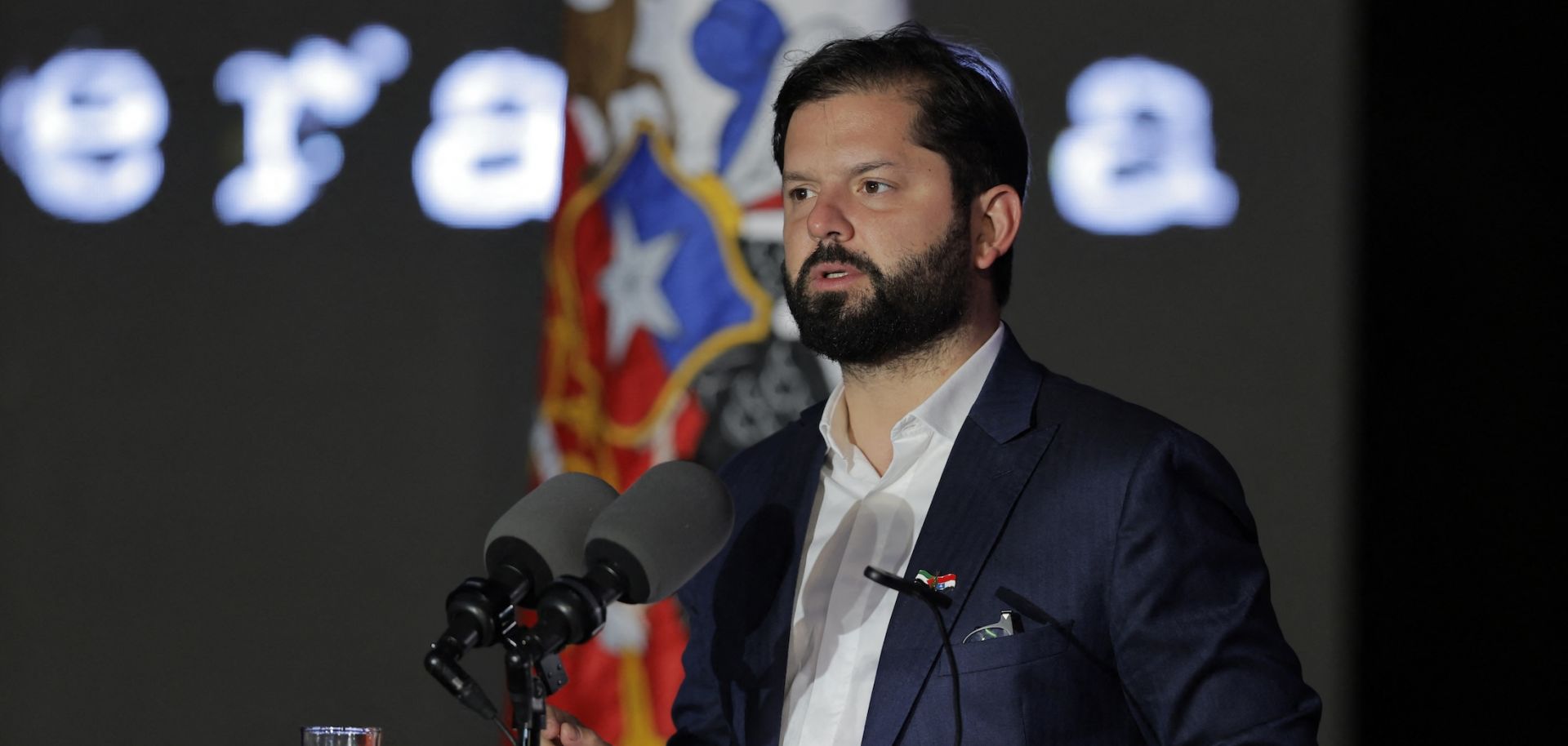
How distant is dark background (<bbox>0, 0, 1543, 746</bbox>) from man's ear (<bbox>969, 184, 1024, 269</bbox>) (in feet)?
4.65

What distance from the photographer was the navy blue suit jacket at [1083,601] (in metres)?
1.73

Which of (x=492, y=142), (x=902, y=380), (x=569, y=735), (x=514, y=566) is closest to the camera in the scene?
(x=514, y=566)

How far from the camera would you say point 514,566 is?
5.10ft

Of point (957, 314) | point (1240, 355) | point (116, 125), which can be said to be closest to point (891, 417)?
point (957, 314)

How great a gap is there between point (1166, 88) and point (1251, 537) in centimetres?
198

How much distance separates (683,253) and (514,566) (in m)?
2.34

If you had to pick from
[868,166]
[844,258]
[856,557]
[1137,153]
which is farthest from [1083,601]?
[1137,153]

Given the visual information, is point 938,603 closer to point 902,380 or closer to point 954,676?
point 954,676

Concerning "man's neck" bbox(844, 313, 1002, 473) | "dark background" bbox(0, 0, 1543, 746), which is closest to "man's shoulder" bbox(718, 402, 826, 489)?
"man's neck" bbox(844, 313, 1002, 473)

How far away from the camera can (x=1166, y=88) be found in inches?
143

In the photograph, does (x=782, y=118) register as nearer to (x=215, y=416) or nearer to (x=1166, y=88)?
(x=1166, y=88)

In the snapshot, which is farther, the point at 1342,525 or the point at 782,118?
the point at 1342,525

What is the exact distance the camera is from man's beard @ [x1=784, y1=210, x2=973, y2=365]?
81.0 inches

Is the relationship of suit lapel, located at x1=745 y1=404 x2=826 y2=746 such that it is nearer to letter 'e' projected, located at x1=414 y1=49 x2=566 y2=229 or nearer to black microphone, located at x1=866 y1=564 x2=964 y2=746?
black microphone, located at x1=866 y1=564 x2=964 y2=746
